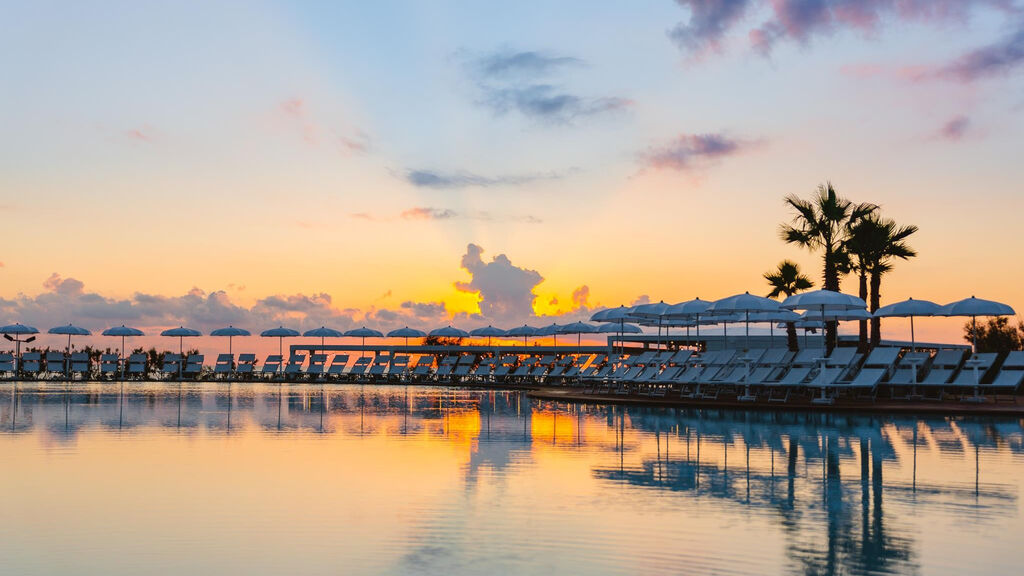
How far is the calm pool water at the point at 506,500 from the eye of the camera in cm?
460

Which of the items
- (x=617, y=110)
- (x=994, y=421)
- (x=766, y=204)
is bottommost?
(x=994, y=421)

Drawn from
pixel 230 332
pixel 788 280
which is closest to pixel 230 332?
pixel 230 332

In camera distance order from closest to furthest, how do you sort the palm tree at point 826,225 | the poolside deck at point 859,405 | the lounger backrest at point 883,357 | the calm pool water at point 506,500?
the calm pool water at point 506,500 < the poolside deck at point 859,405 < the lounger backrest at point 883,357 < the palm tree at point 826,225

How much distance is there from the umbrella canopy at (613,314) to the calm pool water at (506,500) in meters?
10.7

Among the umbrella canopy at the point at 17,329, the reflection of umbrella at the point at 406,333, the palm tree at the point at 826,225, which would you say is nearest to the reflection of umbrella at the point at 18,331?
the umbrella canopy at the point at 17,329

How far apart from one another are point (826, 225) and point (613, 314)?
577 cm

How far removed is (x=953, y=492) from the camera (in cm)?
679

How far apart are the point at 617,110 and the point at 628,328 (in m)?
13.0

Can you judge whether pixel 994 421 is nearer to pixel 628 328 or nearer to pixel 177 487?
pixel 177 487

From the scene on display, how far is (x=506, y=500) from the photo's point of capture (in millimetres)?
6309

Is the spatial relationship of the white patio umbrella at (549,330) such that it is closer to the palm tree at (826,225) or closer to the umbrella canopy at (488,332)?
the umbrella canopy at (488,332)

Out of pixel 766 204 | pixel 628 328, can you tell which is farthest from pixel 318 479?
pixel 628 328

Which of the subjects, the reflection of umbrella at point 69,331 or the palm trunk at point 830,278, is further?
the reflection of umbrella at point 69,331

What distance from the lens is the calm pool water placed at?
460 centimetres
